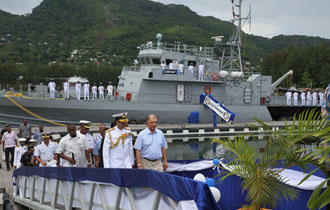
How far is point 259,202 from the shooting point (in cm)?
434

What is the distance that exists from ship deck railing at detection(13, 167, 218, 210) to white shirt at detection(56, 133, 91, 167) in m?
0.37

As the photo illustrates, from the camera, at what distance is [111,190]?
212 inches

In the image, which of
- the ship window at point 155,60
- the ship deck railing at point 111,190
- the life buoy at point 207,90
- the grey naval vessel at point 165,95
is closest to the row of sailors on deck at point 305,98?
the grey naval vessel at point 165,95

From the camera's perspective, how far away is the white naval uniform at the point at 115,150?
5796 mm

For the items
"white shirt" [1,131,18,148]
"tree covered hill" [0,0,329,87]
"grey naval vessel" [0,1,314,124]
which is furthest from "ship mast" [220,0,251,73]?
"tree covered hill" [0,0,329,87]

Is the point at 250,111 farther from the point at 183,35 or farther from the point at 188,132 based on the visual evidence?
the point at 183,35

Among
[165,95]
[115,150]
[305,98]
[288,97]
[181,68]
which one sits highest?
[181,68]

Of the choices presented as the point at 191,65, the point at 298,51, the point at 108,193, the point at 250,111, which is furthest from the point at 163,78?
the point at 298,51

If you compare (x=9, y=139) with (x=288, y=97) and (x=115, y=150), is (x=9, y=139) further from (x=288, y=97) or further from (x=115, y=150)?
(x=288, y=97)

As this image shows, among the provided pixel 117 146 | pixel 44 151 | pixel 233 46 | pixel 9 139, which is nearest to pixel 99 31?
pixel 233 46

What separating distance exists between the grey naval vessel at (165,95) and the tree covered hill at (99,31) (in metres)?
63.9

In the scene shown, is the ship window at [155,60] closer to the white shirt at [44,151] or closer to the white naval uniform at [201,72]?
the white naval uniform at [201,72]

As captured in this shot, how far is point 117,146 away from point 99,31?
380 feet

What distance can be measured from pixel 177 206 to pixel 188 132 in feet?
60.3
